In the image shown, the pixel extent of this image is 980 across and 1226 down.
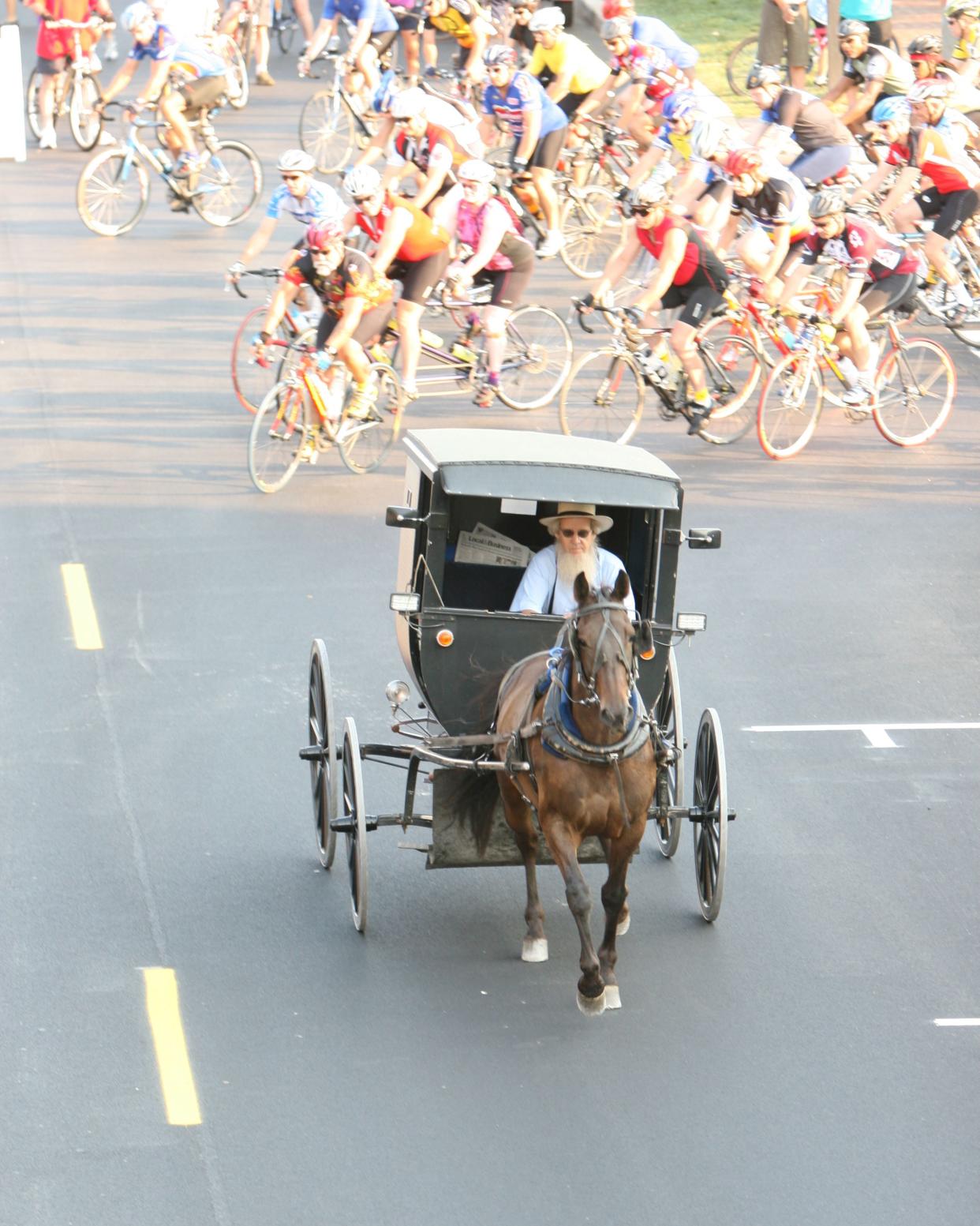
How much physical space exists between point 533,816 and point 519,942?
0.74m

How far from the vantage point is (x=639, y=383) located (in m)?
15.8

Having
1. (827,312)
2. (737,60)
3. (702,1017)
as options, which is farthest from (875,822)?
(737,60)

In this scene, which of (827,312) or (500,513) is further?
(827,312)

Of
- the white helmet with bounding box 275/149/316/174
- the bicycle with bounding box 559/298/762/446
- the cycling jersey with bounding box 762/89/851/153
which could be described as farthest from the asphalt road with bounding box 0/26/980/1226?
the cycling jersey with bounding box 762/89/851/153

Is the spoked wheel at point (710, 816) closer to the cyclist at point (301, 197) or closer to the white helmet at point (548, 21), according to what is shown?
the cyclist at point (301, 197)

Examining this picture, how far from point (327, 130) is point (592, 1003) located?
19201 millimetres

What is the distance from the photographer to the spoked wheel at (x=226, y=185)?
22.2 meters

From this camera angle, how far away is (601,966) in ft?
26.8

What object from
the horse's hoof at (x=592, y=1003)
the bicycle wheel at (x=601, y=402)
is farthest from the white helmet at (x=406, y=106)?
the horse's hoof at (x=592, y=1003)

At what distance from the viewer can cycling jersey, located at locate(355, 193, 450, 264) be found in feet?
50.5

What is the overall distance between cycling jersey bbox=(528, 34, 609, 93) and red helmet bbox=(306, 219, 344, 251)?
8.27 meters

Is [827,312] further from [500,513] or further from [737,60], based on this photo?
[737,60]

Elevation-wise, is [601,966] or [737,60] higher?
[737,60]

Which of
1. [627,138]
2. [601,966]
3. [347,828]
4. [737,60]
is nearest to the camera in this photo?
[601,966]
